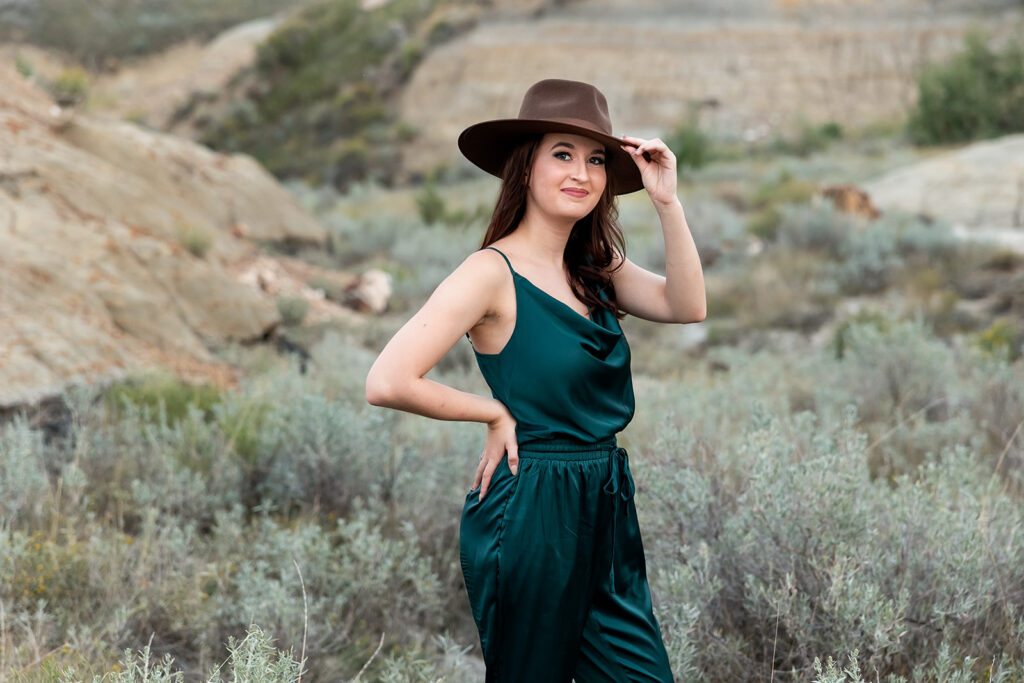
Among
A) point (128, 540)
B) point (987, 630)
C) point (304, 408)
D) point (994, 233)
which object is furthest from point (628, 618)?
point (994, 233)

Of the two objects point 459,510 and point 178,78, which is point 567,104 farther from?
point 178,78

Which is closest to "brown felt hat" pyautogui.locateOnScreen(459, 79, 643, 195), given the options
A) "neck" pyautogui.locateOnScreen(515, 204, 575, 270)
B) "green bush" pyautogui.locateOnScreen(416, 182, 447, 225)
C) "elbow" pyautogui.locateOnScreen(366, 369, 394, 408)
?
"neck" pyautogui.locateOnScreen(515, 204, 575, 270)

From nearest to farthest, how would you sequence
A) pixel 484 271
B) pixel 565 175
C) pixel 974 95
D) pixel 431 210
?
pixel 484 271 < pixel 565 175 < pixel 431 210 < pixel 974 95

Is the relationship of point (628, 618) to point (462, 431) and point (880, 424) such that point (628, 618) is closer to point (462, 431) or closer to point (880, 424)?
point (462, 431)

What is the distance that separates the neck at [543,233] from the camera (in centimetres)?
236

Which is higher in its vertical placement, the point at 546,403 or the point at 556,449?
the point at 546,403

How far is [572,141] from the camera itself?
229 cm

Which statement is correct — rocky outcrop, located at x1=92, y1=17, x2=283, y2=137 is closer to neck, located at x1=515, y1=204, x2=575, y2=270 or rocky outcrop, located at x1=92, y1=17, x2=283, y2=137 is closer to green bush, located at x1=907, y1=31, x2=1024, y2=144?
green bush, located at x1=907, y1=31, x2=1024, y2=144

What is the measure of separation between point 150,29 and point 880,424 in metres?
55.3

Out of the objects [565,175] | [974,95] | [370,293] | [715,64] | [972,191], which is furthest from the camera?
[715,64]

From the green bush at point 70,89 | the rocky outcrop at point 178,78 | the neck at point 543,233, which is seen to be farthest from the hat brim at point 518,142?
the rocky outcrop at point 178,78

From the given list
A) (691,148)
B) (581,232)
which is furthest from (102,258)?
(691,148)

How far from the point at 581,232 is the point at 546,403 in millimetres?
598

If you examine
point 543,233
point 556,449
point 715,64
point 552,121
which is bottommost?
point 556,449
